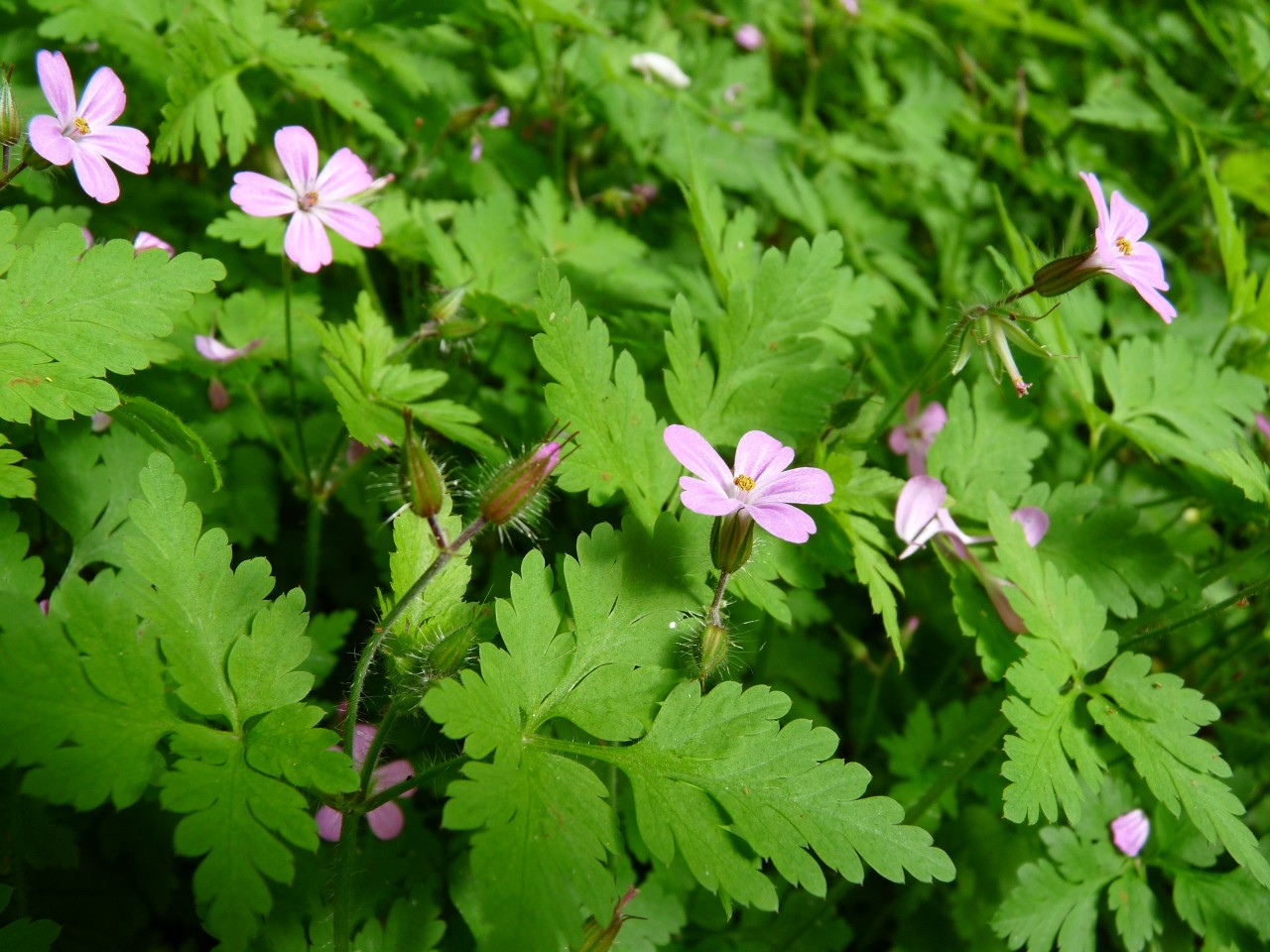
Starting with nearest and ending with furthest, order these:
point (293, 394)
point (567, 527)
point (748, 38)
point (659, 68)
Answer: point (293, 394) → point (567, 527) → point (659, 68) → point (748, 38)

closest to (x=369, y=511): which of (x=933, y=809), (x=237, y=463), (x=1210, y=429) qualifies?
(x=237, y=463)

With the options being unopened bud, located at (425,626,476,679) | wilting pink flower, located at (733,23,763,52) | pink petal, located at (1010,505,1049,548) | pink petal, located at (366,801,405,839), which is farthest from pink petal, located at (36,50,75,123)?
wilting pink flower, located at (733,23,763,52)

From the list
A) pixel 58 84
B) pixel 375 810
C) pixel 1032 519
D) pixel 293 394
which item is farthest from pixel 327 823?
pixel 1032 519

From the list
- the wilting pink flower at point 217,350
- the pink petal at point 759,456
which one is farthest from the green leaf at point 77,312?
the pink petal at point 759,456

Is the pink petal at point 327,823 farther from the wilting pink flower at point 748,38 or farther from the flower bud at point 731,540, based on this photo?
the wilting pink flower at point 748,38

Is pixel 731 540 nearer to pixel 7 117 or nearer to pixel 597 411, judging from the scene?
pixel 597 411

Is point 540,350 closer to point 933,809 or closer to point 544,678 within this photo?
point 544,678

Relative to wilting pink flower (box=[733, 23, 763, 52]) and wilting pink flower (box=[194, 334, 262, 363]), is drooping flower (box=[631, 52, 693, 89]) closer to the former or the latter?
wilting pink flower (box=[733, 23, 763, 52])
